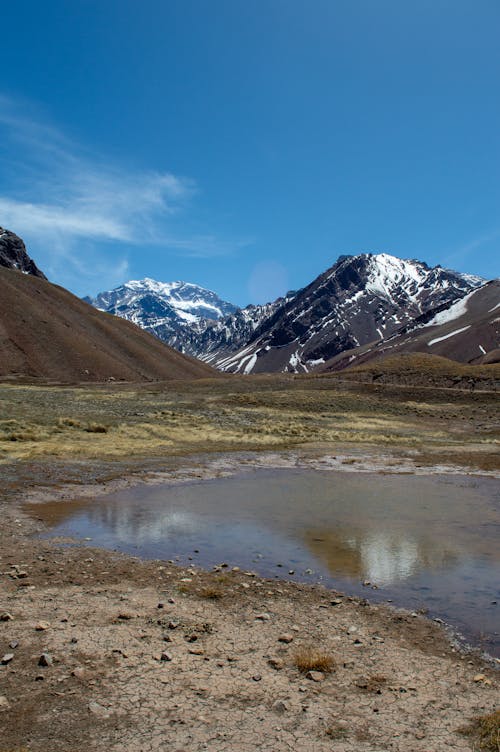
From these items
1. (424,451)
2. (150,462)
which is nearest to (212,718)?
(150,462)

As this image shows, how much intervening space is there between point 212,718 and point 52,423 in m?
40.4

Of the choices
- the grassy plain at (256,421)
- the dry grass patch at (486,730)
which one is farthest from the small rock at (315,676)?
the grassy plain at (256,421)

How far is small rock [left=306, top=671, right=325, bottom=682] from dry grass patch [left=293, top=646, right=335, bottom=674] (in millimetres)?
→ 165

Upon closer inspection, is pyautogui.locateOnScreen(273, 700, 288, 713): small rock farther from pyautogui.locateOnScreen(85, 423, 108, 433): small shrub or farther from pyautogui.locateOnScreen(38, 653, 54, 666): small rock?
pyautogui.locateOnScreen(85, 423, 108, 433): small shrub

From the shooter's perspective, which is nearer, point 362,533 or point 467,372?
point 362,533

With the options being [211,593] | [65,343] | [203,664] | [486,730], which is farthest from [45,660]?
[65,343]

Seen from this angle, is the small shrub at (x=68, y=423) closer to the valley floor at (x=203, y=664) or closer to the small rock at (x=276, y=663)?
the valley floor at (x=203, y=664)

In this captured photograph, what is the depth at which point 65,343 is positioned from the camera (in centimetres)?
13862

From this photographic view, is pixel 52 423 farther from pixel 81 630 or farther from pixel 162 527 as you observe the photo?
pixel 81 630

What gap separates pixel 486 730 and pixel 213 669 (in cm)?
398

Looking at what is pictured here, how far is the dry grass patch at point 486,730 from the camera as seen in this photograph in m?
6.70

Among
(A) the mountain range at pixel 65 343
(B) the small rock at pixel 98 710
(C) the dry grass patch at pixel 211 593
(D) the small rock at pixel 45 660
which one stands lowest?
(B) the small rock at pixel 98 710

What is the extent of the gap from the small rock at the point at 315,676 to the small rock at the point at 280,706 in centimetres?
82

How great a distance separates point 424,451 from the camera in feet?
138
